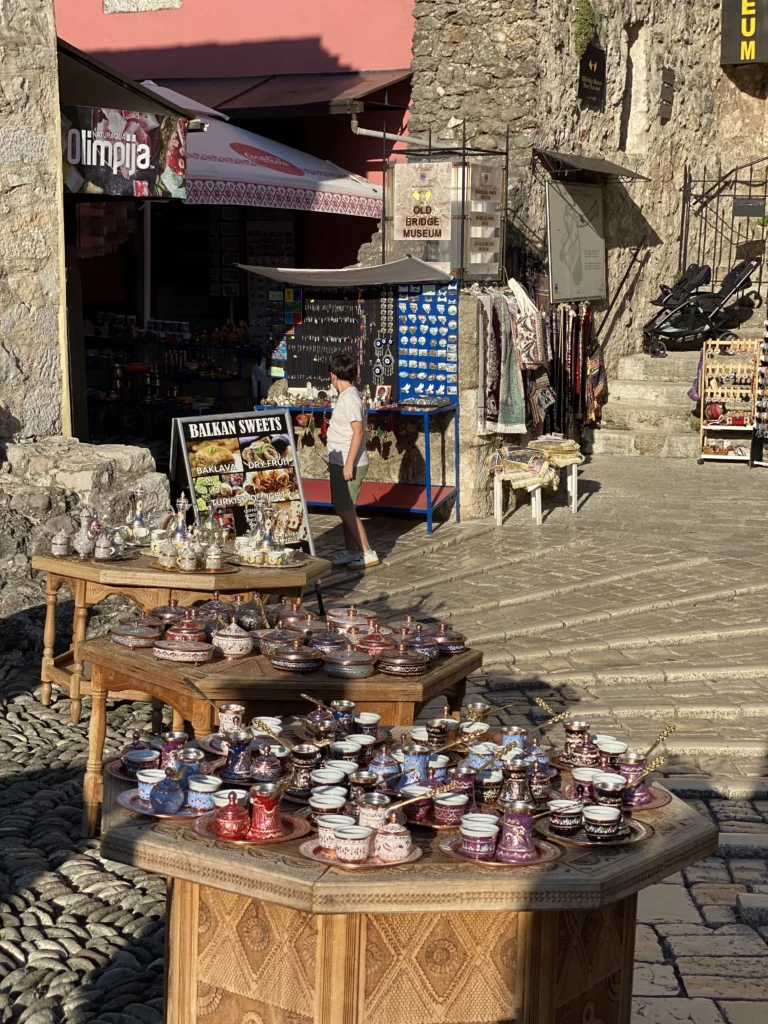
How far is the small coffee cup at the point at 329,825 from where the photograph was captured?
3695mm

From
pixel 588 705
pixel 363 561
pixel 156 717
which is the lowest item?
pixel 588 705

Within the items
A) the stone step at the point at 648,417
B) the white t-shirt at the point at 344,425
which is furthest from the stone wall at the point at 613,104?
the white t-shirt at the point at 344,425

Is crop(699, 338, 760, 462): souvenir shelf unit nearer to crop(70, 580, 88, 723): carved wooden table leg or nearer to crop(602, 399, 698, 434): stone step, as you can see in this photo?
crop(602, 399, 698, 434): stone step

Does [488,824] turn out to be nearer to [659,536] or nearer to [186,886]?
[186,886]

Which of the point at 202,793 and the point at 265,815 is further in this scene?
the point at 202,793

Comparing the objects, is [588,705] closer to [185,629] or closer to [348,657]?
[348,657]

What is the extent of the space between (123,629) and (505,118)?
9.66m

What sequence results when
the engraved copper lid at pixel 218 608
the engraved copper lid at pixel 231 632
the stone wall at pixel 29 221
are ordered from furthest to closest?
the stone wall at pixel 29 221 → the engraved copper lid at pixel 218 608 → the engraved copper lid at pixel 231 632

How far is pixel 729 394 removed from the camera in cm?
1534

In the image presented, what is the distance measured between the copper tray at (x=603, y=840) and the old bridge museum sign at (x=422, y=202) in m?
9.46

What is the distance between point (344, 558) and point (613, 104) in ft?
27.9

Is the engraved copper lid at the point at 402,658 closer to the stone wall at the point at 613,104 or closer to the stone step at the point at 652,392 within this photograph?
the stone wall at the point at 613,104

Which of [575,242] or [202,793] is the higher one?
[575,242]

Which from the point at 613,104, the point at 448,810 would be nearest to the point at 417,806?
the point at 448,810
